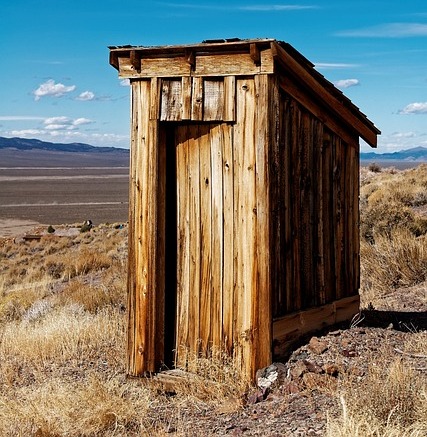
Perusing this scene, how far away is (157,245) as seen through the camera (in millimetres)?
6367

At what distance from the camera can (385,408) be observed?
14.9 feet

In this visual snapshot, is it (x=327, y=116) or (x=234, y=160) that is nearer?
(x=234, y=160)

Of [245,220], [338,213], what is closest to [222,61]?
[245,220]

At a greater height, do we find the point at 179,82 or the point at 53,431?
the point at 179,82

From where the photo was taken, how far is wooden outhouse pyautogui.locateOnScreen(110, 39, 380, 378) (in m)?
5.94

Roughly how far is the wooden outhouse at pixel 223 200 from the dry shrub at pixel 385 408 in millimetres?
1225

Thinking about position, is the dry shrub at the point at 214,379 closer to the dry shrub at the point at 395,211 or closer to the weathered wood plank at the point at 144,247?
the weathered wood plank at the point at 144,247

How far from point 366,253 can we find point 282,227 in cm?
537

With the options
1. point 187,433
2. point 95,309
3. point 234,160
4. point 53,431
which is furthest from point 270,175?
point 95,309

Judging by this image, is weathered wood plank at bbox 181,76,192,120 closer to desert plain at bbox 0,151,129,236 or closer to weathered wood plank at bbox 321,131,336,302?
weathered wood plank at bbox 321,131,336,302

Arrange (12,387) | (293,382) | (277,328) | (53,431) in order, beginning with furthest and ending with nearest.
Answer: (12,387) → (277,328) → (293,382) → (53,431)

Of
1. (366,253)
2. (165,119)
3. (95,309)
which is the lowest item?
(95,309)

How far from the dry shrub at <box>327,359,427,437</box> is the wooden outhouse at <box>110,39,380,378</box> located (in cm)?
123

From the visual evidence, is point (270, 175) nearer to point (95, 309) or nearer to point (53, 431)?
point (53, 431)
